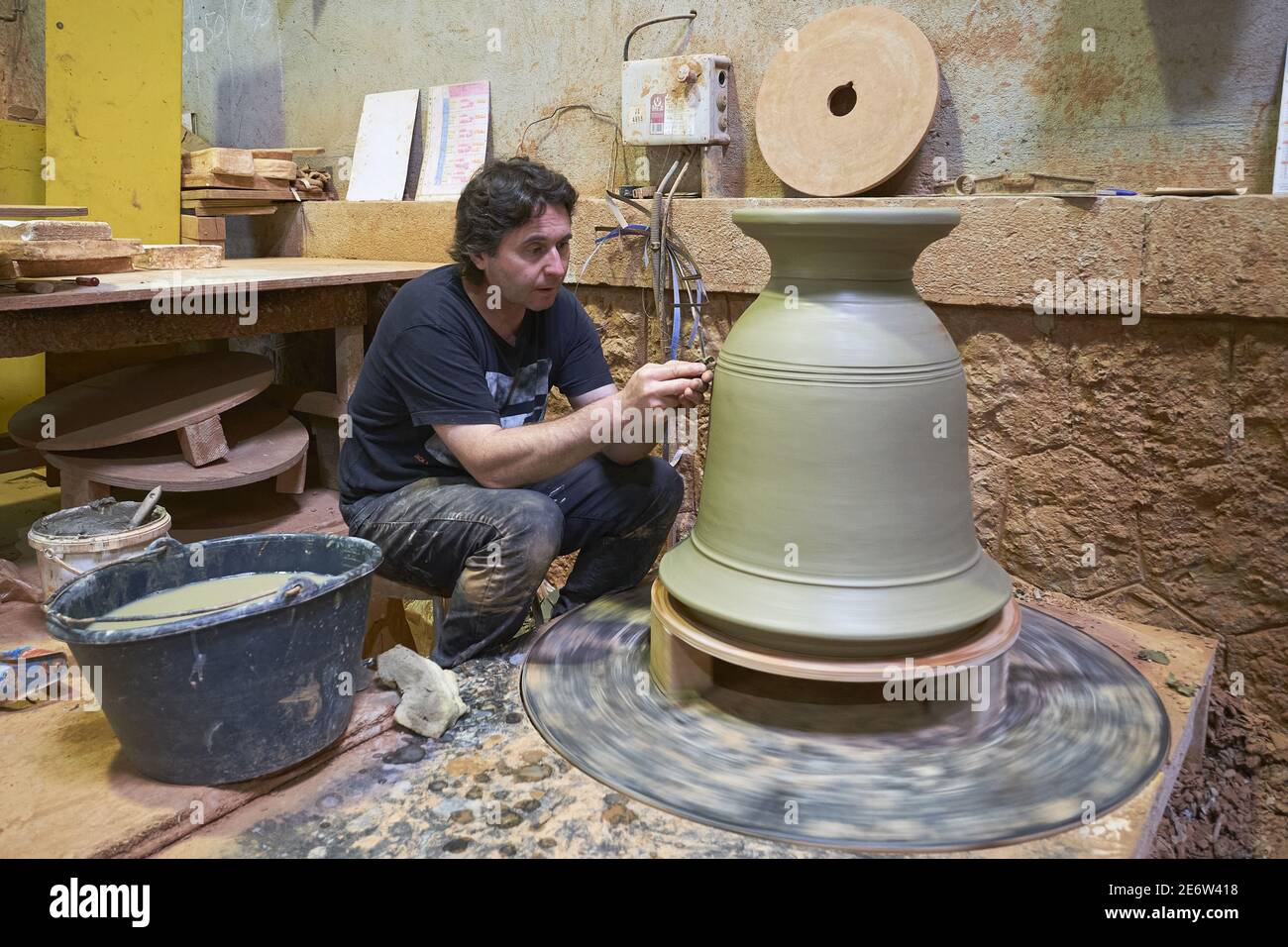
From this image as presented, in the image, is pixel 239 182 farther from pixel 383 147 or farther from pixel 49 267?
pixel 49 267

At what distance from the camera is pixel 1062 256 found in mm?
2623

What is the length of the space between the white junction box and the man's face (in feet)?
3.12

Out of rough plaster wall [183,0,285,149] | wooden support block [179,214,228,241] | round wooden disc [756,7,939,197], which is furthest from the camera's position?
rough plaster wall [183,0,285,149]

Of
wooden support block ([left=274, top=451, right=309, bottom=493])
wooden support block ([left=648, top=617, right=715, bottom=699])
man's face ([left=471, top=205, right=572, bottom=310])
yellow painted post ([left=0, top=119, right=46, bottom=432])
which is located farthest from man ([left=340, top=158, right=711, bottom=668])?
yellow painted post ([left=0, top=119, right=46, bottom=432])

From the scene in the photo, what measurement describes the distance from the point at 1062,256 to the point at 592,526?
1.45 metres

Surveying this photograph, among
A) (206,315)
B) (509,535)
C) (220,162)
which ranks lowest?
(509,535)

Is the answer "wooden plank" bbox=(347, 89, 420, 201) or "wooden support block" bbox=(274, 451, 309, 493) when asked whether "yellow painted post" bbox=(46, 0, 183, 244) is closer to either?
"wooden plank" bbox=(347, 89, 420, 201)

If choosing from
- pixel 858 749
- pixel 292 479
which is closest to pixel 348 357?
pixel 292 479

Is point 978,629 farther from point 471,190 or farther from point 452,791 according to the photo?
point 471,190

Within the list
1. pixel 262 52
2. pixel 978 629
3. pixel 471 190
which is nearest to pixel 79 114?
pixel 262 52

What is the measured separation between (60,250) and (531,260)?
1409 mm

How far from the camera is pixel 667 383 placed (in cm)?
227

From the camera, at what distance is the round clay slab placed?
180cm

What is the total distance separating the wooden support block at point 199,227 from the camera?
178 inches
